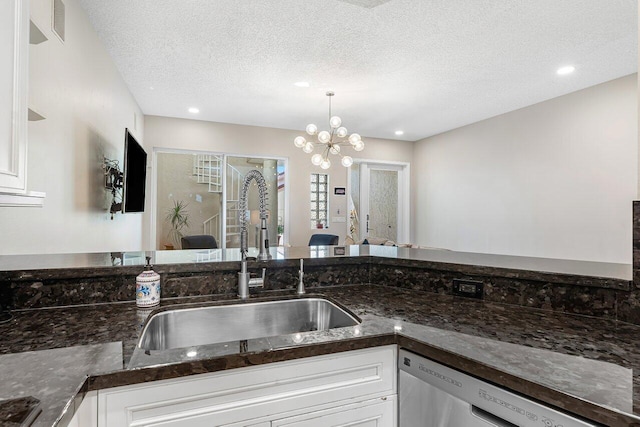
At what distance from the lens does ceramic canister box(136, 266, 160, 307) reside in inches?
48.3

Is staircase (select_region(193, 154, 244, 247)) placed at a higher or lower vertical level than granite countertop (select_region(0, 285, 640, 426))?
higher

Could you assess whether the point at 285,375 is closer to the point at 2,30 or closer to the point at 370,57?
the point at 2,30

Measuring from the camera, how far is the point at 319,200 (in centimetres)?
594

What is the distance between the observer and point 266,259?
1536mm

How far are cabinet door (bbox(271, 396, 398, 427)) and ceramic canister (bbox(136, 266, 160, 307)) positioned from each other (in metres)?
0.69

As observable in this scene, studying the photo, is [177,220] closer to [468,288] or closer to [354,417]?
[468,288]

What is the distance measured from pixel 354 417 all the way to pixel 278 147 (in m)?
5.10

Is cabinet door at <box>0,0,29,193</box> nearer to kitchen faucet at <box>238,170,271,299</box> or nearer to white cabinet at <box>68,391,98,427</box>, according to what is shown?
white cabinet at <box>68,391,98,427</box>

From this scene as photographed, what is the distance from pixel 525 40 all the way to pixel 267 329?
3.14m

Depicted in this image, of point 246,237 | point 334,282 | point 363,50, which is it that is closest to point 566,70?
point 363,50

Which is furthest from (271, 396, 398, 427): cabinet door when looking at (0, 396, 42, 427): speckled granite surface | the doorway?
the doorway

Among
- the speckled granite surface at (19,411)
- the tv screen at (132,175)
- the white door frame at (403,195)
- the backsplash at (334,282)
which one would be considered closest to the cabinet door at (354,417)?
the speckled granite surface at (19,411)

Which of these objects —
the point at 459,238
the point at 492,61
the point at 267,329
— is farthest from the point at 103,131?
the point at 459,238

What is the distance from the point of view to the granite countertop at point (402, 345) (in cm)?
64
